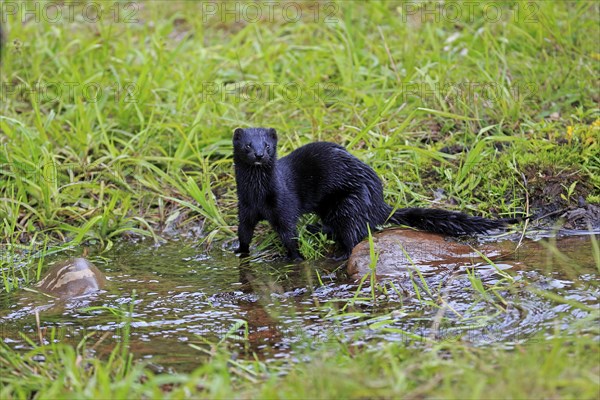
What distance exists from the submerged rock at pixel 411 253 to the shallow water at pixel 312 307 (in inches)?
4.5

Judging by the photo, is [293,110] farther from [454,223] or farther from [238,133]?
[454,223]

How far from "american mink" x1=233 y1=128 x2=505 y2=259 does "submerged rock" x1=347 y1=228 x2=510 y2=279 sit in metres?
0.14

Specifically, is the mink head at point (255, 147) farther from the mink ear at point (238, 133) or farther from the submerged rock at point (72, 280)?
the submerged rock at point (72, 280)

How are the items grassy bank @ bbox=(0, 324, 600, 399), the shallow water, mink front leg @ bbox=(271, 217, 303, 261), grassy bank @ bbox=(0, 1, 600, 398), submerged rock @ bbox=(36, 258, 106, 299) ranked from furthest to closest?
grassy bank @ bbox=(0, 1, 600, 398) → mink front leg @ bbox=(271, 217, 303, 261) → submerged rock @ bbox=(36, 258, 106, 299) → the shallow water → grassy bank @ bbox=(0, 324, 600, 399)

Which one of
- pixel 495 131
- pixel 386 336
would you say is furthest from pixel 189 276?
pixel 495 131

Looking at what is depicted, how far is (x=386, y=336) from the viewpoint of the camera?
405cm

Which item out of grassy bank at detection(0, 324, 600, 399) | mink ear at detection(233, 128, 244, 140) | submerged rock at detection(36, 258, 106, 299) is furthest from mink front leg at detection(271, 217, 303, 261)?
grassy bank at detection(0, 324, 600, 399)

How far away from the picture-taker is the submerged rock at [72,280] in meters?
4.99

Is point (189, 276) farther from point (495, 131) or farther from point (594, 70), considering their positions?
point (594, 70)

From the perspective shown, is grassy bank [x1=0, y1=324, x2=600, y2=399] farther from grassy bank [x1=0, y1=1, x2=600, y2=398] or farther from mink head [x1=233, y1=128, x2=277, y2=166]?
mink head [x1=233, y1=128, x2=277, y2=166]

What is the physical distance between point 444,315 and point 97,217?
287 centimetres

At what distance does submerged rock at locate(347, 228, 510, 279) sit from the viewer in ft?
16.7

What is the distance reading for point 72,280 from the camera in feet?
16.5

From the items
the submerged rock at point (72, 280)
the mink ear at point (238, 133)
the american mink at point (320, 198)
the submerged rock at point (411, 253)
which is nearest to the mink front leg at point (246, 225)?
the american mink at point (320, 198)
